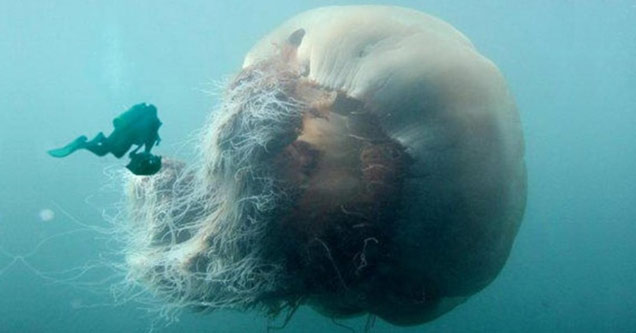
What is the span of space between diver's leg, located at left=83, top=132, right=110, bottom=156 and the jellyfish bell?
62 cm

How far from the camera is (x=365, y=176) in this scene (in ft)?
8.93

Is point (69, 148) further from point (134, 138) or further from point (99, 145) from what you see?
point (134, 138)

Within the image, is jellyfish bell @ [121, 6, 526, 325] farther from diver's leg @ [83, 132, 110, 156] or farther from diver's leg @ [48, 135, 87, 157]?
diver's leg @ [48, 135, 87, 157]

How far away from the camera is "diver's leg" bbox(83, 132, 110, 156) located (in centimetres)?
229

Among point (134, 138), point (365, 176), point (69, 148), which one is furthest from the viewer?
point (365, 176)

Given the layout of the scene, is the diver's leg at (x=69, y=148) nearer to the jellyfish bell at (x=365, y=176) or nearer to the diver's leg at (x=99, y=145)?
the diver's leg at (x=99, y=145)

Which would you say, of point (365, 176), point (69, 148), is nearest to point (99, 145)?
point (69, 148)

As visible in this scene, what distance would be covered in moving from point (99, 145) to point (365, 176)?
1.23m

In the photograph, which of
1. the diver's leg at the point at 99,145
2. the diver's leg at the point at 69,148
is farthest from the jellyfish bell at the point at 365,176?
the diver's leg at the point at 69,148

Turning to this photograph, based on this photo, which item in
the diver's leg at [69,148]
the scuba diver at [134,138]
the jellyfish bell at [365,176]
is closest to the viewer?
the diver's leg at [69,148]

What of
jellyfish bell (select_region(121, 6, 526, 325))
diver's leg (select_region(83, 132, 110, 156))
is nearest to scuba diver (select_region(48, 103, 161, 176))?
diver's leg (select_region(83, 132, 110, 156))

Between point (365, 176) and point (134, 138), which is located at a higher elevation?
point (134, 138)

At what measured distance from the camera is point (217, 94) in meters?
3.48

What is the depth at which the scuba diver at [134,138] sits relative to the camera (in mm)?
2336
